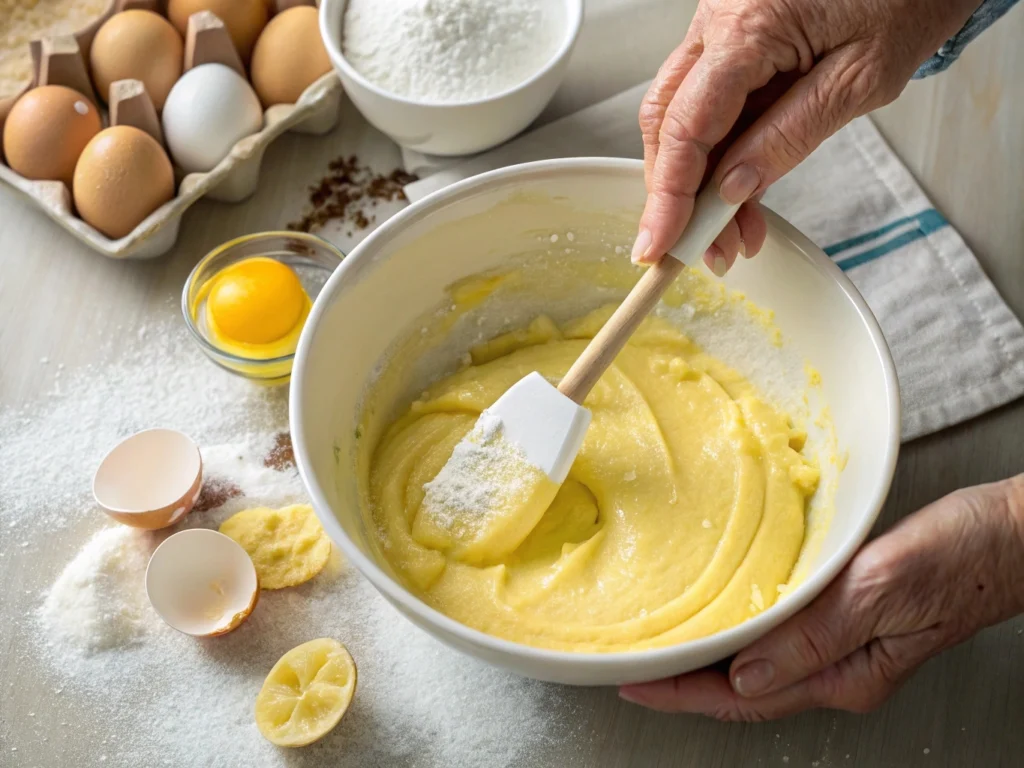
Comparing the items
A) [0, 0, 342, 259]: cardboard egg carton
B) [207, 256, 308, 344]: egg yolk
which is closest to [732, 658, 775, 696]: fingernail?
[207, 256, 308, 344]: egg yolk

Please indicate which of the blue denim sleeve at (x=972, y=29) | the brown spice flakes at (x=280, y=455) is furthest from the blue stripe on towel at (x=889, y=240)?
the brown spice flakes at (x=280, y=455)

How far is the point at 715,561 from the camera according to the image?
150 centimetres

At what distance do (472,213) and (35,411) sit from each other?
3.08ft

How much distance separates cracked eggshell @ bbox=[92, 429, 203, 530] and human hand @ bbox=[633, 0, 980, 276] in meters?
0.89

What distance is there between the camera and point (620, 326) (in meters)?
1.50

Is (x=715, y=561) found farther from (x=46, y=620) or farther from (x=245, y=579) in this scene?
(x=46, y=620)

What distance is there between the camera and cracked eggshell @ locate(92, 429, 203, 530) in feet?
5.50

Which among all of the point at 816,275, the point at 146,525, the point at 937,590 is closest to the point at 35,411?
the point at 146,525

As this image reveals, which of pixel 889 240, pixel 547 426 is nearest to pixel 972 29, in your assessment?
pixel 889 240

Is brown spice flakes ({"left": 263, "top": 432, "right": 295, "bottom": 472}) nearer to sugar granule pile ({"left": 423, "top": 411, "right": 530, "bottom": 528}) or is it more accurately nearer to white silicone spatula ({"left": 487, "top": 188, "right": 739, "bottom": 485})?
sugar granule pile ({"left": 423, "top": 411, "right": 530, "bottom": 528})

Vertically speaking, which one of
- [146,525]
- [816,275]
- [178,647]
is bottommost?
[178,647]

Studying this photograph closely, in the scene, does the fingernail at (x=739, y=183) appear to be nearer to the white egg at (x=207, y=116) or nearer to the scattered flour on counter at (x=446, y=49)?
the scattered flour on counter at (x=446, y=49)

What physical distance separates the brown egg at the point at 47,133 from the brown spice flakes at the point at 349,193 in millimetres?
453

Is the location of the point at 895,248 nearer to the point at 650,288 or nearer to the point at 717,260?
the point at 717,260
